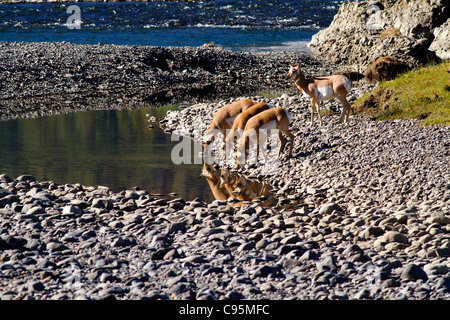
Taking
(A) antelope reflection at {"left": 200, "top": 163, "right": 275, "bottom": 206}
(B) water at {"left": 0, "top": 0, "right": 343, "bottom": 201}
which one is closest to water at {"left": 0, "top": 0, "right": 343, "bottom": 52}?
(B) water at {"left": 0, "top": 0, "right": 343, "bottom": 201}

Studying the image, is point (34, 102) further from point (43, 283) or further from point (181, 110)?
Answer: point (43, 283)

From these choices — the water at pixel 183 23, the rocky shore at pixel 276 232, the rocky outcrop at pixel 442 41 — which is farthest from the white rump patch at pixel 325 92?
the water at pixel 183 23

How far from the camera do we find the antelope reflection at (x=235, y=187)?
1246 cm

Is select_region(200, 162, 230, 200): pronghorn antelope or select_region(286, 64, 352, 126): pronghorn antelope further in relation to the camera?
select_region(286, 64, 352, 126): pronghorn antelope

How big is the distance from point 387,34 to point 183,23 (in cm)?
3079

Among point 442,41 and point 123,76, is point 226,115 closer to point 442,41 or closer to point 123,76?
point 123,76

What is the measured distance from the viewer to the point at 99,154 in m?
16.1

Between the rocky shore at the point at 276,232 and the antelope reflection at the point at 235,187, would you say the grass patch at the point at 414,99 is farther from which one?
the antelope reflection at the point at 235,187

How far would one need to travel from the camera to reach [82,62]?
29.9 meters

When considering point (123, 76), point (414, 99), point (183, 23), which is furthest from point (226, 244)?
point (183, 23)

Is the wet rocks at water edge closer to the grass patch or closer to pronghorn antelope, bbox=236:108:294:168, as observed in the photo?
pronghorn antelope, bbox=236:108:294:168

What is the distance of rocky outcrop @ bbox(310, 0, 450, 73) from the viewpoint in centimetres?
2922

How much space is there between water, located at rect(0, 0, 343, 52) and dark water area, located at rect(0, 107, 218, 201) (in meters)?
22.8
